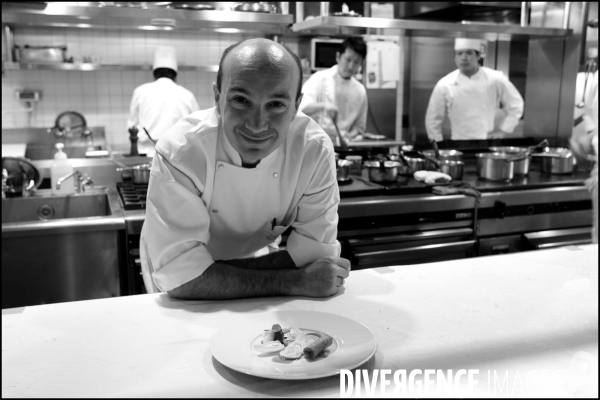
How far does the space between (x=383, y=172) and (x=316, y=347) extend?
259 centimetres

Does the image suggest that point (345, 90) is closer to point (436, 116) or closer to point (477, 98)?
point (436, 116)

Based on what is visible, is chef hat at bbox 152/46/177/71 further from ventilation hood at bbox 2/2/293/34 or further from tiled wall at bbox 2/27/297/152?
ventilation hood at bbox 2/2/293/34

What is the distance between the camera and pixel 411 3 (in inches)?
242

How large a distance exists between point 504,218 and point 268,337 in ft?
8.88

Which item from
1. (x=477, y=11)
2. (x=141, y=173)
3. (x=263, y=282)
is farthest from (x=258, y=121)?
(x=477, y=11)

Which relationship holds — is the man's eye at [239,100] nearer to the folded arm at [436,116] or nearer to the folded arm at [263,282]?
the folded arm at [263,282]

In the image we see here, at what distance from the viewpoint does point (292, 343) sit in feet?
3.56

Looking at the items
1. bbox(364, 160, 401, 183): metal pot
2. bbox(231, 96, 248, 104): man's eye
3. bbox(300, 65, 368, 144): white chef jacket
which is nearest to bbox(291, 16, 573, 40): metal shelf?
bbox(364, 160, 401, 183): metal pot

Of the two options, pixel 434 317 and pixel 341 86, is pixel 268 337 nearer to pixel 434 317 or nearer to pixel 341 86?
pixel 434 317

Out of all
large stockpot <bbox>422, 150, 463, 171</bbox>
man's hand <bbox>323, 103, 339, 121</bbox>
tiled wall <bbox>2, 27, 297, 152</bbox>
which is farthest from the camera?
tiled wall <bbox>2, 27, 297, 152</bbox>

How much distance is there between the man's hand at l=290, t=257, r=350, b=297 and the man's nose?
1.31 feet

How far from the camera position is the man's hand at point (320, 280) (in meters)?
1.51

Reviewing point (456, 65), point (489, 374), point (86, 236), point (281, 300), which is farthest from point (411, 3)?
point (489, 374)

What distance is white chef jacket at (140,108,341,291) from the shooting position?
1.56 metres
